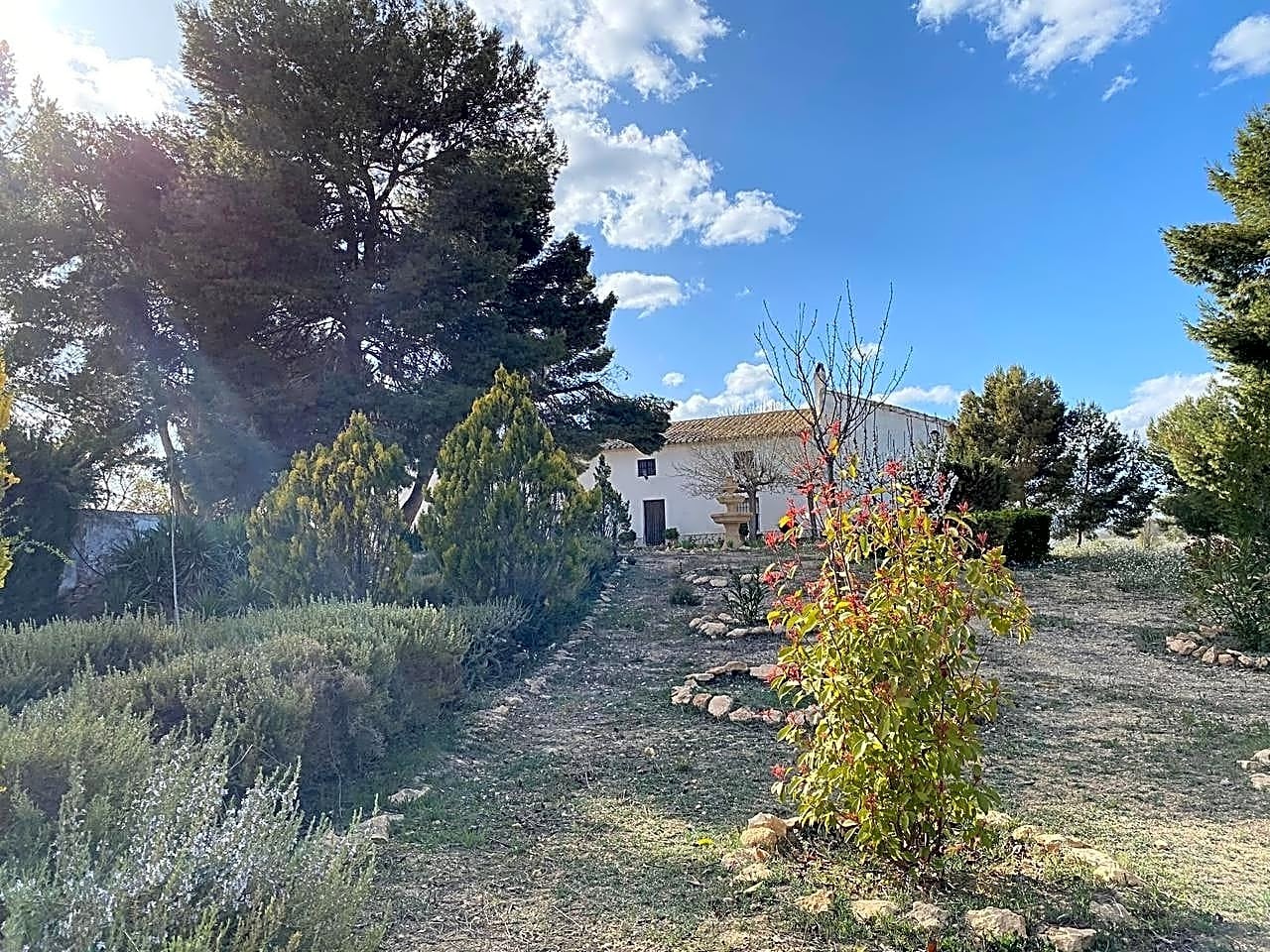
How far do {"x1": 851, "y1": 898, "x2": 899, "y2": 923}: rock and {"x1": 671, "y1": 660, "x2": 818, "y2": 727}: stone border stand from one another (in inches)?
55.7

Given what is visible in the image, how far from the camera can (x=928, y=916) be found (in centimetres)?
220

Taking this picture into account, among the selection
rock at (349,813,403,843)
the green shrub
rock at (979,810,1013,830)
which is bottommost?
rock at (349,813,403,843)

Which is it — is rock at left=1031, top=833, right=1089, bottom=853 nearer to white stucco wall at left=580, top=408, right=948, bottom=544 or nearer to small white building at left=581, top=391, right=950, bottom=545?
small white building at left=581, top=391, right=950, bottom=545

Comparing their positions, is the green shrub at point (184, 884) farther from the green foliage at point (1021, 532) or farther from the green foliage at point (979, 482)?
the green foliage at point (979, 482)

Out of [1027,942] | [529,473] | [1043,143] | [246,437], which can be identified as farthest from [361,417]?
[1043,143]

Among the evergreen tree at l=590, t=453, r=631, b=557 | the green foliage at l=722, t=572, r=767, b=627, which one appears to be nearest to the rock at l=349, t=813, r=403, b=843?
the green foliage at l=722, t=572, r=767, b=627

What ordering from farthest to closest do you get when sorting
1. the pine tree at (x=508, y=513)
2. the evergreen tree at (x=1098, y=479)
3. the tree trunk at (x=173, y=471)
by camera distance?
1. the evergreen tree at (x=1098, y=479)
2. the tree trunk at (x=173, y=471)
3. the pine tree at (x=508, y=513)

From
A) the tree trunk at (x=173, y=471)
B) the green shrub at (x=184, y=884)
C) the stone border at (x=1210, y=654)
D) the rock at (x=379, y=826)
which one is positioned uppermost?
the tree trunk at (x=173, y=471)

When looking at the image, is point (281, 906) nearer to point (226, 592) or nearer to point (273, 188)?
point (226, 592)

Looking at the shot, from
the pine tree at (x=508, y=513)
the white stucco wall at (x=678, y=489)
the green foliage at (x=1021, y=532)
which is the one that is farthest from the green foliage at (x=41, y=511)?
the white stucco wall at (x=678, y=489)

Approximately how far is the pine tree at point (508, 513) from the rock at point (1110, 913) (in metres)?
5.15

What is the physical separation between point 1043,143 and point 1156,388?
6.15m

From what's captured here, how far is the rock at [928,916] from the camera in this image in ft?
7.11

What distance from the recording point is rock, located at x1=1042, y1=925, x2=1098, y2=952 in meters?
2.03
